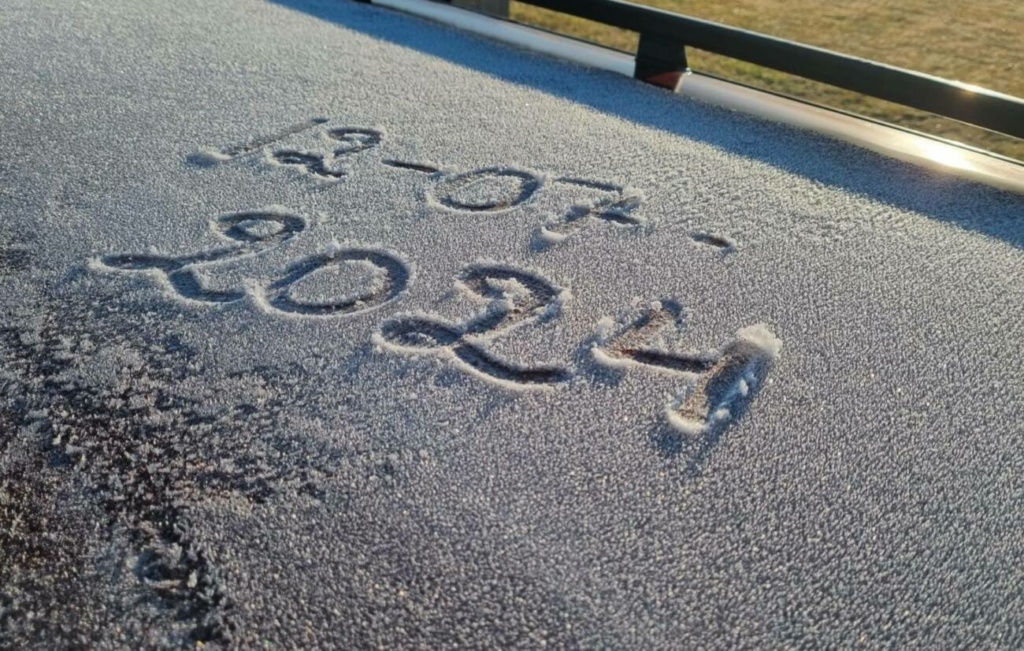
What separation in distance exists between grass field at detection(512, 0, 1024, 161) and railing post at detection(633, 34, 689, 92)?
1.13 m

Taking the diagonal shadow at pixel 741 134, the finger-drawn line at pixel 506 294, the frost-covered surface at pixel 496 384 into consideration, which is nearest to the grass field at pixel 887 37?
the diagonal shadow at pixel 741 134

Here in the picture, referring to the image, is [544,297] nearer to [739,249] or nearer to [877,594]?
[739,249]

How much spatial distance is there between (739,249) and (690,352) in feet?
1.77

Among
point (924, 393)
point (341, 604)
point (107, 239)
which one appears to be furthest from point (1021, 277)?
point (107, 239)

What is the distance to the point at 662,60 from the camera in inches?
142

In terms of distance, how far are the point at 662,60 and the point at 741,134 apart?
1.96ft

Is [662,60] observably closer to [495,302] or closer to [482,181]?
[482,181]

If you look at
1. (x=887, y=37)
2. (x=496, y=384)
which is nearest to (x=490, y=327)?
(x=496, y=384)

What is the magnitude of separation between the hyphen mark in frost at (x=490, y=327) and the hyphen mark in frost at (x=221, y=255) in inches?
17.6

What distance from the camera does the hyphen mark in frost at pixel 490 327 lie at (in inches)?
77.0

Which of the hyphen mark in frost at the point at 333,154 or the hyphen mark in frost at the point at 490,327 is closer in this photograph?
the hyphen mark in frost at the point at 490,327

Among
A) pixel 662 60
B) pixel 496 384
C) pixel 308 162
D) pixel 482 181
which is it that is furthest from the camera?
pixel 662 60

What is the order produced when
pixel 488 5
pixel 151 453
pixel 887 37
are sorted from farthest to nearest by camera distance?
pixel 887 37
pixel 488 5
pixel 151 453

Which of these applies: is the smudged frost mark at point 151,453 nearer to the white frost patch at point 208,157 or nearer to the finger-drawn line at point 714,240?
the white frost patch at point 208,157
